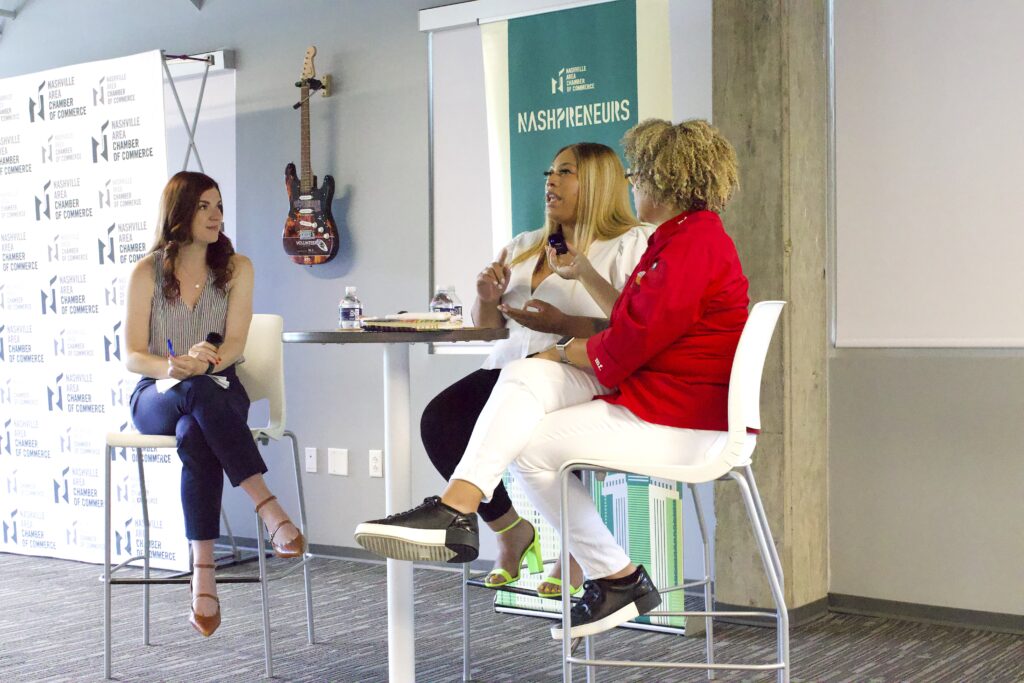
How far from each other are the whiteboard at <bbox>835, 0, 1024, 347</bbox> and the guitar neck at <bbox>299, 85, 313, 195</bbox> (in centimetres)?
218

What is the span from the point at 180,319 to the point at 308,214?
141 cm

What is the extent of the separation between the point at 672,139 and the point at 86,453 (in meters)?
3.20

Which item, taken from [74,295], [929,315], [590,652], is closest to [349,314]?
[590,652]

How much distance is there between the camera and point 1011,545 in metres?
3.41

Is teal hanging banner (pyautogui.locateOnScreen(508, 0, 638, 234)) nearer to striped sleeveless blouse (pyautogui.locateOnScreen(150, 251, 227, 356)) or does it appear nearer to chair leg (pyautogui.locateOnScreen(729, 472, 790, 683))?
striped sleeveless blouse (pyautogui.locateOnScreen(150, 251, 227, 356))

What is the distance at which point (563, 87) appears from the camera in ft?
13.1

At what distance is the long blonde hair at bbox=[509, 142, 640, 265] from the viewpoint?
9.74 feet

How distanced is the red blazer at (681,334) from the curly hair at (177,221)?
164 cm

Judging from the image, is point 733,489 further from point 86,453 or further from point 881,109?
point 86,453

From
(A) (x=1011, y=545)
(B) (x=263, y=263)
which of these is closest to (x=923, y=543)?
(A) (x=1011, y=545)

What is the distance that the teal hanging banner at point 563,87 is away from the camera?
386cm

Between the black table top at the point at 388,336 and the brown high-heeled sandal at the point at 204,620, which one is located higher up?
the black table top at the point at 388,336

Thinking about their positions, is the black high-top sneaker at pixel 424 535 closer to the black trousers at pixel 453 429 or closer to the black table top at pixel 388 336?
the black table top at pixel 388 336

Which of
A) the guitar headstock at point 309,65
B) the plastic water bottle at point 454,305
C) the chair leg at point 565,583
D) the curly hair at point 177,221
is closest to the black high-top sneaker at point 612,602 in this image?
the chair leg at point 565,583
